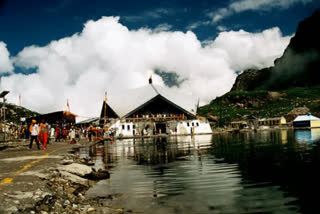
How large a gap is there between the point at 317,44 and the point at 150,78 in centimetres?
15405

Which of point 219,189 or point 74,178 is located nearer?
point 219,189

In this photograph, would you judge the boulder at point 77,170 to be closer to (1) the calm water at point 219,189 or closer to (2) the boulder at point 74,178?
(2) the boulder at point 74,178

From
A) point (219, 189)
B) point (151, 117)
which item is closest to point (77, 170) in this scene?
point (219, 189)

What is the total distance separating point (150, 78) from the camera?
80438mm

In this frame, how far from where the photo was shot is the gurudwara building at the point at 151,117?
5805 centimetres

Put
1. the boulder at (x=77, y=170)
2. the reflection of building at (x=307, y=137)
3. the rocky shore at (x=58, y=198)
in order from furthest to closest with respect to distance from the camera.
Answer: the reflection of building at (x=307, y=137)
the boulder at (x=77, y=170)
the rocky shore at (x=58, y=198)

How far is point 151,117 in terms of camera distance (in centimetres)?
6000

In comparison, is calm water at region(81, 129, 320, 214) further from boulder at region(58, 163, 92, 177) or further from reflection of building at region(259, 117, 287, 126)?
reflection of building at region(259, 117, 287, 126)

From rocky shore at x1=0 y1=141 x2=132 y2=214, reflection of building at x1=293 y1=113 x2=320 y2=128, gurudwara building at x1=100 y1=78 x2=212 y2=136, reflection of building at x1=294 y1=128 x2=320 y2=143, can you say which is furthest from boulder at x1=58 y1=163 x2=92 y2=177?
reflection of building at x1=293 y1=113 x2=320 y2=128

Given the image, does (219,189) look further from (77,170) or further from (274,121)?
(274,121)

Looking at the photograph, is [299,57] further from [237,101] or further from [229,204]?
[229,204]

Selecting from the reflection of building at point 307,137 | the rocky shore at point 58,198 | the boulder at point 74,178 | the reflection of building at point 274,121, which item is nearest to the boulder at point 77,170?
the rocky shore at point 58,198

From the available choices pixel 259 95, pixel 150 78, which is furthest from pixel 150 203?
pixel 259 95

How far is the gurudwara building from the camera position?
58050mm
